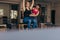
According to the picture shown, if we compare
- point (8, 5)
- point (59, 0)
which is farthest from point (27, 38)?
point (59, 0)

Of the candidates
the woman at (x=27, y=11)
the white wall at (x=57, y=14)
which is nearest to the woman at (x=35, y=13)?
the woman at (x=27, y=11)

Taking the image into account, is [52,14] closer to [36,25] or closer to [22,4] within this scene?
[36,25]

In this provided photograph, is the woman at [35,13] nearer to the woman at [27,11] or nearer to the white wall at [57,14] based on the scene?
the woman at [27,11]

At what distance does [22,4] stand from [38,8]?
18 cm

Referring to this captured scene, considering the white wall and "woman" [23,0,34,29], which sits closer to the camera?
"woman" [23,0,34,29]

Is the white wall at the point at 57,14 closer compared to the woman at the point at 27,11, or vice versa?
the woman at the point at 27,11

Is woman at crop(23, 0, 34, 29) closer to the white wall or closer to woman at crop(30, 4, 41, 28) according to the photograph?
woman at crop(30, 4, 41, 28)

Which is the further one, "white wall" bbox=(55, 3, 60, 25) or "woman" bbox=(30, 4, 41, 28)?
"white wall" bbox=(55, 3, 60, 25)

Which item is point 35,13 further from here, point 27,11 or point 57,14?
point 57,14

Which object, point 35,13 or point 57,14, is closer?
point 35,13

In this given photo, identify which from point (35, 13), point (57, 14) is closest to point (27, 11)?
point (35, 13)

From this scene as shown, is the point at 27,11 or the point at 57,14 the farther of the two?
the point at 57,14

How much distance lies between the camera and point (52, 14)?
3.68ft

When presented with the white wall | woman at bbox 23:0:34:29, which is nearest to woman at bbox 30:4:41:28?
woman at bbox 23:0:34:29
